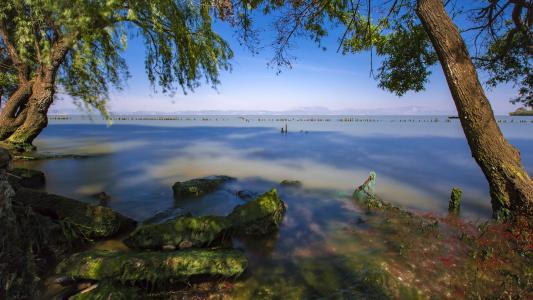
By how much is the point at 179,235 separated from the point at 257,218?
190 centimetres

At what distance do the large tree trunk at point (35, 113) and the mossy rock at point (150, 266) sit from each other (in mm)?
13737

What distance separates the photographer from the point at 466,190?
11203mm

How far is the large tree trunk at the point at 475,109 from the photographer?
18.6ft

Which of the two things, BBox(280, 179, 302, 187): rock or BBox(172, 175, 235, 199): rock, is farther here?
BBox(280, 179, 302, 187): rock

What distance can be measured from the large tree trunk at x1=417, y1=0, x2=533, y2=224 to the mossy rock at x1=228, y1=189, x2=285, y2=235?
5197 millimetres

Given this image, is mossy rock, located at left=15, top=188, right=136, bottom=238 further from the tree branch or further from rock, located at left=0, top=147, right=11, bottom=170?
the tree branch

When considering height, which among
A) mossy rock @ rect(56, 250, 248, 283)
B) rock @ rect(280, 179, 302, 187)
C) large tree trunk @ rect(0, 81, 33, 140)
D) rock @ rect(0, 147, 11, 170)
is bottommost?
rock @ rect(280, 179, 302, 187)

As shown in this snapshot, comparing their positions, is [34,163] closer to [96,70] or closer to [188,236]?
[96,70]

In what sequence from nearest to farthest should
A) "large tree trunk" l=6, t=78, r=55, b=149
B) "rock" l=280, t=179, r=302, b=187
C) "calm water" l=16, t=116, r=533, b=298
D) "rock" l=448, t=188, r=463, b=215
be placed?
1. "calm water" l=16, t=116, r=533, b=298
2. "rock" l=448, t=188, r=463, b=215
3. "rock" l=280, t=179, r=302, b=187
4. "large tree trunk" l=6, t=78, r=55, b=149

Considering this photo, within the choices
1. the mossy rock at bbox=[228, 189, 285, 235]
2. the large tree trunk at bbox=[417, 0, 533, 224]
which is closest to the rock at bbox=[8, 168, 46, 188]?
the mossy rock at bbox=[228, 189, 285, 235]

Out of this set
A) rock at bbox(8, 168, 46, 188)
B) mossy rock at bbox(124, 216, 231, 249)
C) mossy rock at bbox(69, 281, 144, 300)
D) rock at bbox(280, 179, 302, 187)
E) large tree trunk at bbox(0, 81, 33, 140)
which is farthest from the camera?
large tree trunk at bbox(0, 81, 33, 140)

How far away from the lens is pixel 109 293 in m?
3.17

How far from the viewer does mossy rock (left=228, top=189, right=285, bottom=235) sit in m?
5.98

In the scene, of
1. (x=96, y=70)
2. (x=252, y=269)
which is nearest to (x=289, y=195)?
(x=252, y=269)
